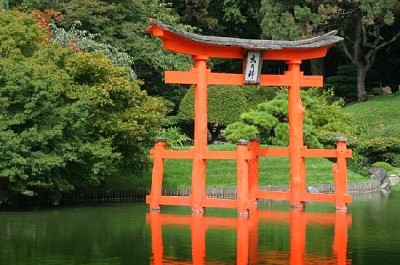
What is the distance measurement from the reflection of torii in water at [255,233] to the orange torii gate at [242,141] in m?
0.51

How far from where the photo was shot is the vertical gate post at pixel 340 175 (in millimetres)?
26375

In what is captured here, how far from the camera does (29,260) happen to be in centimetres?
1759

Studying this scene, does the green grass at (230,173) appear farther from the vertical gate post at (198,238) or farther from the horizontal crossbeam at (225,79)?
the vertical gate post at (198,238)

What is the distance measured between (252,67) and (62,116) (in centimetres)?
562

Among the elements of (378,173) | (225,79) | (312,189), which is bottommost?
(312,189)

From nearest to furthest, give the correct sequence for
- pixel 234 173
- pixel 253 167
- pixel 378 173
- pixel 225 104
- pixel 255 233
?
pixel 255 233 < pixel 253 167 < pixel 234 173 < pixel 378 173 < pixel 225 104

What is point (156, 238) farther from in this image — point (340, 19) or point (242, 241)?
point (340, 19)

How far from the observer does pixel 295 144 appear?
89.4ft

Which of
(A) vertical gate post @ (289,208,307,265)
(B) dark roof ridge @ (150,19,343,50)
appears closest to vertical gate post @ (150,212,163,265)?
(A) vertical gate post @ (289,208,307,265)

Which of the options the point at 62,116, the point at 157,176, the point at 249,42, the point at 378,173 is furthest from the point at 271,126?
the point at 157,176

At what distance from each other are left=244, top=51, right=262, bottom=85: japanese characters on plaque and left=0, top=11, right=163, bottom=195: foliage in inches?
183

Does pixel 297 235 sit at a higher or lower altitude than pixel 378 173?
lower

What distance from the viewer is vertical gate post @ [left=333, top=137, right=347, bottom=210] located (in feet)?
86.5

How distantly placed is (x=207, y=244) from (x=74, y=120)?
31.6 feet
